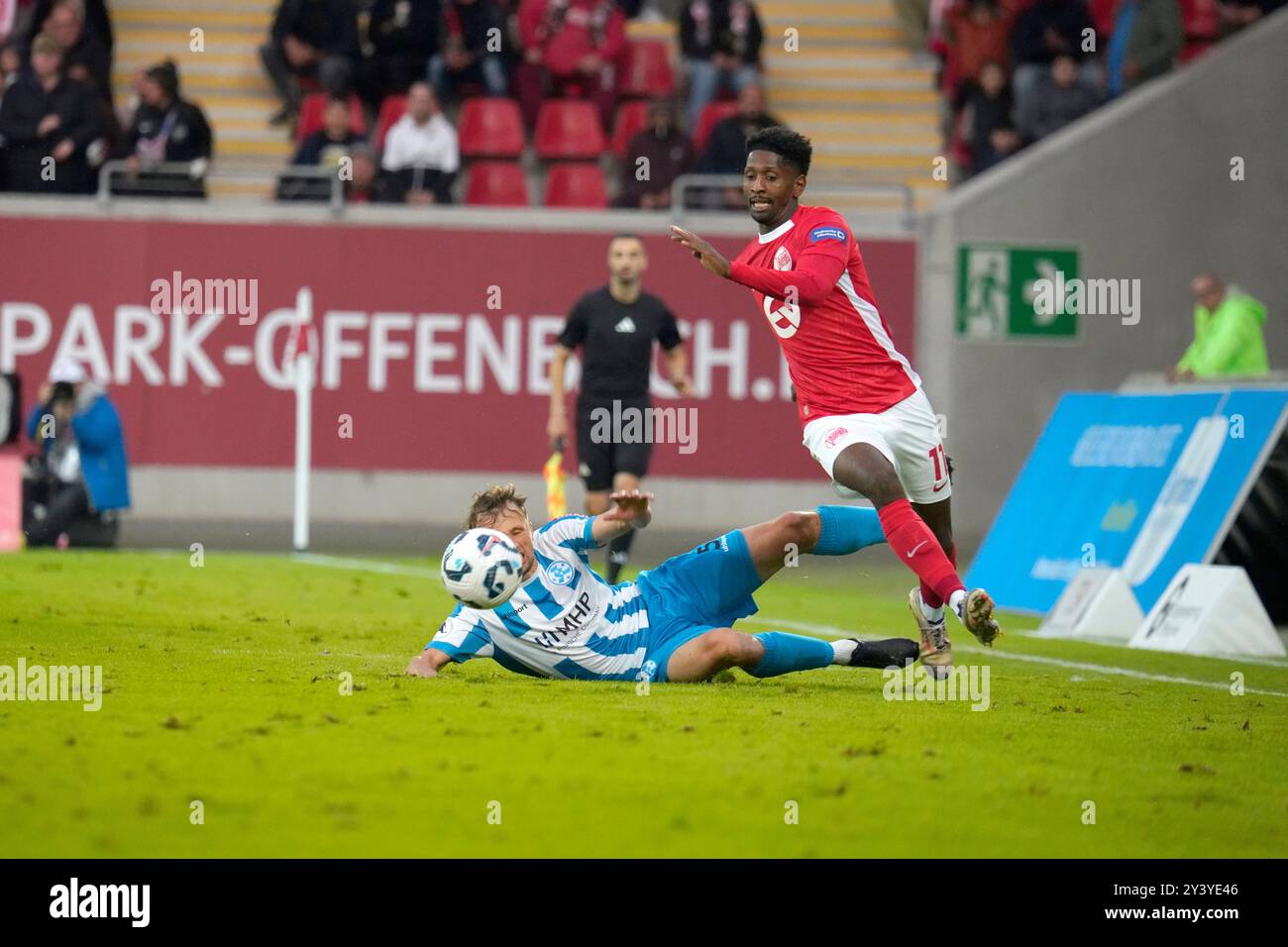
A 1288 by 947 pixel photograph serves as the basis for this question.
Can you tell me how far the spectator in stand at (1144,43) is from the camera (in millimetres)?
22688

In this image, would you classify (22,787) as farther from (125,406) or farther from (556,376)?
(125,406)

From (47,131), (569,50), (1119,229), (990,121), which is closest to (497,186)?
(569,50)

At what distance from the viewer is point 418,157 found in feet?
69.6

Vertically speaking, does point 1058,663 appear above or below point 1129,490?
below

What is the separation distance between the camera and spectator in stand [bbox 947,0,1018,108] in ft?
76.1

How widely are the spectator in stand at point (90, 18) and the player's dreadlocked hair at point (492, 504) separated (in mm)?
15396

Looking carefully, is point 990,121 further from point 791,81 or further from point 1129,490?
point 1129,490

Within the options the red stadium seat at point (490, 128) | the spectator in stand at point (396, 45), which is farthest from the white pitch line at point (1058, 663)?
the spectator in stand at point (396, 45)

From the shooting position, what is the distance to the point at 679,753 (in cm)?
702

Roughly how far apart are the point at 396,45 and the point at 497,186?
1.94m

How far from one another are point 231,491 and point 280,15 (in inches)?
215
